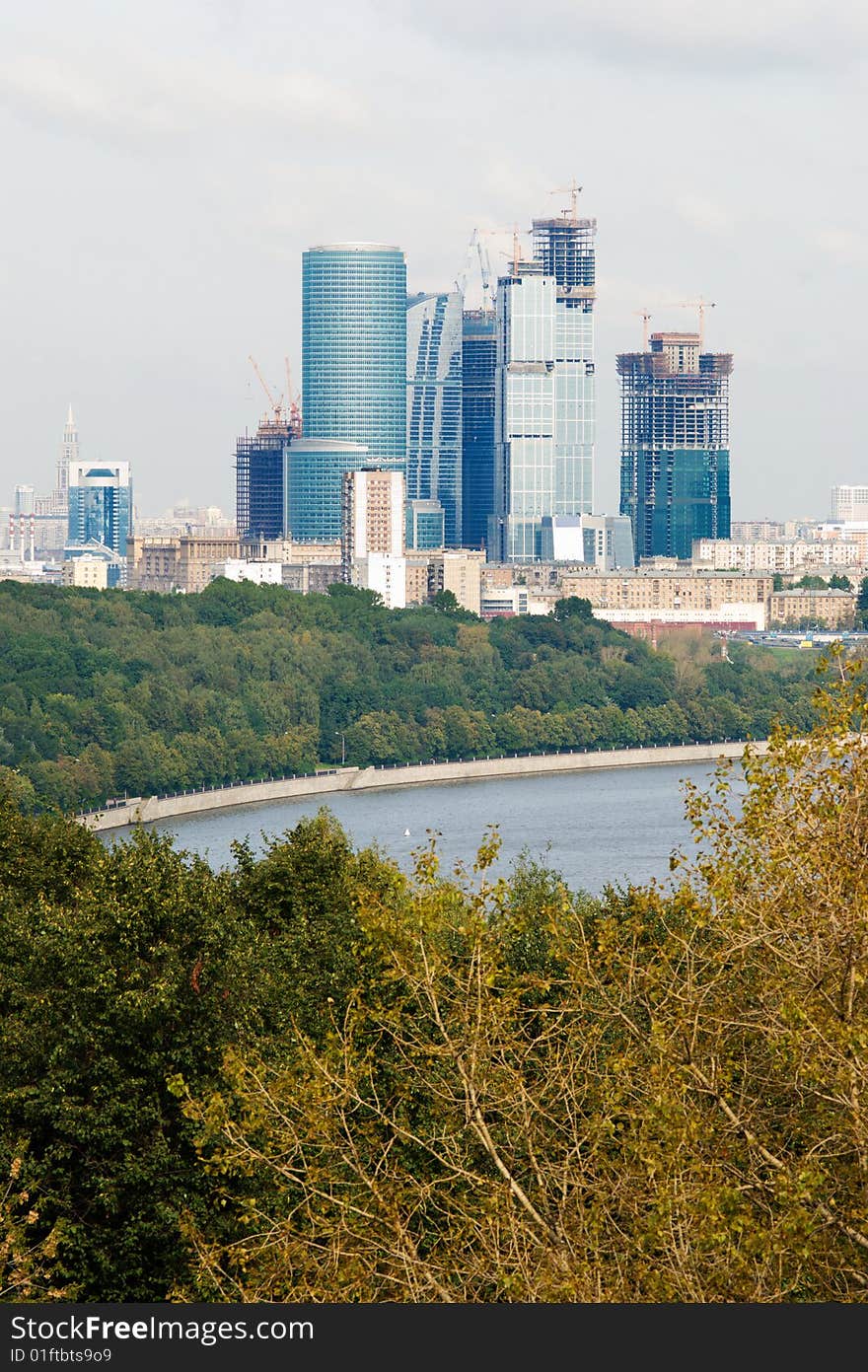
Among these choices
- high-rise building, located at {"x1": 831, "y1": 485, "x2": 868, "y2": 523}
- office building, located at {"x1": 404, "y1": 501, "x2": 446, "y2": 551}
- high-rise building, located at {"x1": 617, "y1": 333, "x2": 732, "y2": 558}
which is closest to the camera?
office building, located at {"x1": 404, "y1": 501, "x2": 446, "y2": 551}

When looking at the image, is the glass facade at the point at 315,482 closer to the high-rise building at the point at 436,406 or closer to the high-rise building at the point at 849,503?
the high-rise building at the point at 436,406

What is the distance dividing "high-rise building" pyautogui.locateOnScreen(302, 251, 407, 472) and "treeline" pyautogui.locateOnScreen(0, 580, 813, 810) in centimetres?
4538

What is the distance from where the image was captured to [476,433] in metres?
111

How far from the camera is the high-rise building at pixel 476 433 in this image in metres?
110

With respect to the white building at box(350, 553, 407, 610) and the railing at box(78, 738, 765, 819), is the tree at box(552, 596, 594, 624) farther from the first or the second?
the white building at box(350, 553, 407, 610)

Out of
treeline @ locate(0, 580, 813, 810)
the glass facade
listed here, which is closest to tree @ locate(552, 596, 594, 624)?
treeline @ locate(0, 580, 813, 810)

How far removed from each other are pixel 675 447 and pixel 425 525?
13420 mm

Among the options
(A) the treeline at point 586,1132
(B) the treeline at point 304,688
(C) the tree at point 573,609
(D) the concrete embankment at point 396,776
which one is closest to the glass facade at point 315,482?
(C) the tree at point 573,609

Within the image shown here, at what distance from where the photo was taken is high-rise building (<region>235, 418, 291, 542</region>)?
106 m

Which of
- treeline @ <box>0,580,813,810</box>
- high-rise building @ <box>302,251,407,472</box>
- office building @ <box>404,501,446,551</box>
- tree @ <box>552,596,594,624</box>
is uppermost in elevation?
high-rise building @ <box>302,251,407,472</box>

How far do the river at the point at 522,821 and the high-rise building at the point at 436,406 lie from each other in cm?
6873

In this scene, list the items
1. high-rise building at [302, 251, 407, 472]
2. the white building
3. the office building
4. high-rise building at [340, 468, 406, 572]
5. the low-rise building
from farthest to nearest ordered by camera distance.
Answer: the office building, high-rise building at [302, 251, 407, 472], high-rise building at [340, 468, 406, 572], the white building, the low-rise building

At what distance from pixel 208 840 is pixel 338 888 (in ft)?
63.6

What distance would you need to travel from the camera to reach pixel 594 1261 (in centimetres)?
468
